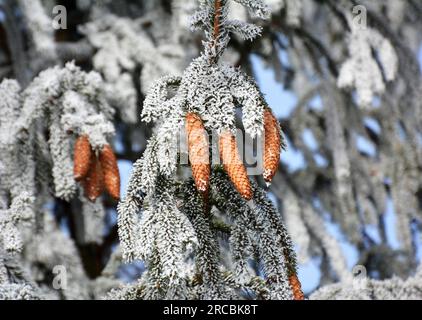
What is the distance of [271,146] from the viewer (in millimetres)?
1788

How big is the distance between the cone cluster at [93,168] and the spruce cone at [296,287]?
0.60 m

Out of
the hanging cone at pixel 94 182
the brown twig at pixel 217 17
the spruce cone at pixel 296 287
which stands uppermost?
the brown twig at pixel 217 17

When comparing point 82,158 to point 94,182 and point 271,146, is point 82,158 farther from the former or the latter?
point 271,146

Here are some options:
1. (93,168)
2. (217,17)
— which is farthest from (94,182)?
(217,17)

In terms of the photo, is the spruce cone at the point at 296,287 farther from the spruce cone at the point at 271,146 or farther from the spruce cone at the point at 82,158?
the spruce cone at the point at 82,158

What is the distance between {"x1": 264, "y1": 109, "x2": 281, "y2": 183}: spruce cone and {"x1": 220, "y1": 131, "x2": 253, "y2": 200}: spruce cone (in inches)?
2.4

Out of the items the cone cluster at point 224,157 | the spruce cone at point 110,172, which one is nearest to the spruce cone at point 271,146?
the cone cluster at point 224,157

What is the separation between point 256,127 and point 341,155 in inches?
85.1

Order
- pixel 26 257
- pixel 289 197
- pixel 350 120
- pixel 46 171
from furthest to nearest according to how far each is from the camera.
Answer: pixel 350 120, pixel 289 197, pixel 26 257, pixel 46 171

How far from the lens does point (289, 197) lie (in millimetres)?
3777

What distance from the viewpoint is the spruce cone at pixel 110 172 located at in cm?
225

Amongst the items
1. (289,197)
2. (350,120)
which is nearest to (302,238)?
(289,197)

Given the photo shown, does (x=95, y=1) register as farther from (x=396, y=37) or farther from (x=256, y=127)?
(x=256, y=127)

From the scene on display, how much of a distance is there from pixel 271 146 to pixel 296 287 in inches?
14.6
